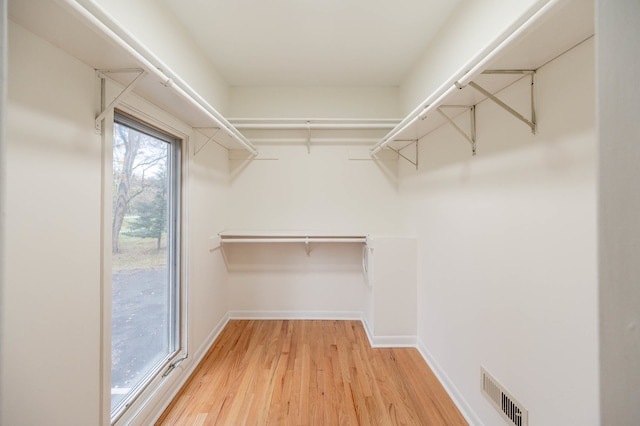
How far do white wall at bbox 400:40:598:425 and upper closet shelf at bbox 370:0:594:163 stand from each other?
0.05 metres

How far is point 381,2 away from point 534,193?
1.52 meters

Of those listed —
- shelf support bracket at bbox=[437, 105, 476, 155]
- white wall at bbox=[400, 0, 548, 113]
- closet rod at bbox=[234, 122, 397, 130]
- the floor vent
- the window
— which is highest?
white wall at bbox=[400, 0, 548, 113]

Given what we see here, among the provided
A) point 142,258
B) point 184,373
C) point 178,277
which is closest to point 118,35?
point 142,258

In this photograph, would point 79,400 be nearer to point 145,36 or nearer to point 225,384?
point 225,384

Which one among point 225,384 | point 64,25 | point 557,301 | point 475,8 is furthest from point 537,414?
point 64,25

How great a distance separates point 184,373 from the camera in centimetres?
187

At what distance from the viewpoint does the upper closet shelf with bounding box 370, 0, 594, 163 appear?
0.73m

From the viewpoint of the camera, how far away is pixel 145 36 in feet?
4.63

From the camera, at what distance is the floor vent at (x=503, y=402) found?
114cm

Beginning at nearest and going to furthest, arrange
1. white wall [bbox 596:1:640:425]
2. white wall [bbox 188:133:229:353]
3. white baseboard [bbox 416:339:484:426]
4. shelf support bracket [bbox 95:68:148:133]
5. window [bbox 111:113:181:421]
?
white wall [bbox 596:1:640:425] → shelf support bracket [bbox 95:68:148:133] → window [bbox 111:113:181:421] → white baseboard [bbox 416:339:484:426] → white wall [bbox 188:133:229:353]

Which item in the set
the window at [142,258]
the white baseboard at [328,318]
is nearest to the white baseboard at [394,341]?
the white baseboard at [328,318]

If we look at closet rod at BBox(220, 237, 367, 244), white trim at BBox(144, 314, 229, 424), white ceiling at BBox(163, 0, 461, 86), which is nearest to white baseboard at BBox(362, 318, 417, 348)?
closet rod at BBox(220, 237, 367, 244)

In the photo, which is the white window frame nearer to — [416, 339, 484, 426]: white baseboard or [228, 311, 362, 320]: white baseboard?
[228, 311, 362, 320]: white baseboard

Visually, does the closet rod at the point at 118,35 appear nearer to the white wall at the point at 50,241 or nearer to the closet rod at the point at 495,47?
the white wall at the point at 50,241
